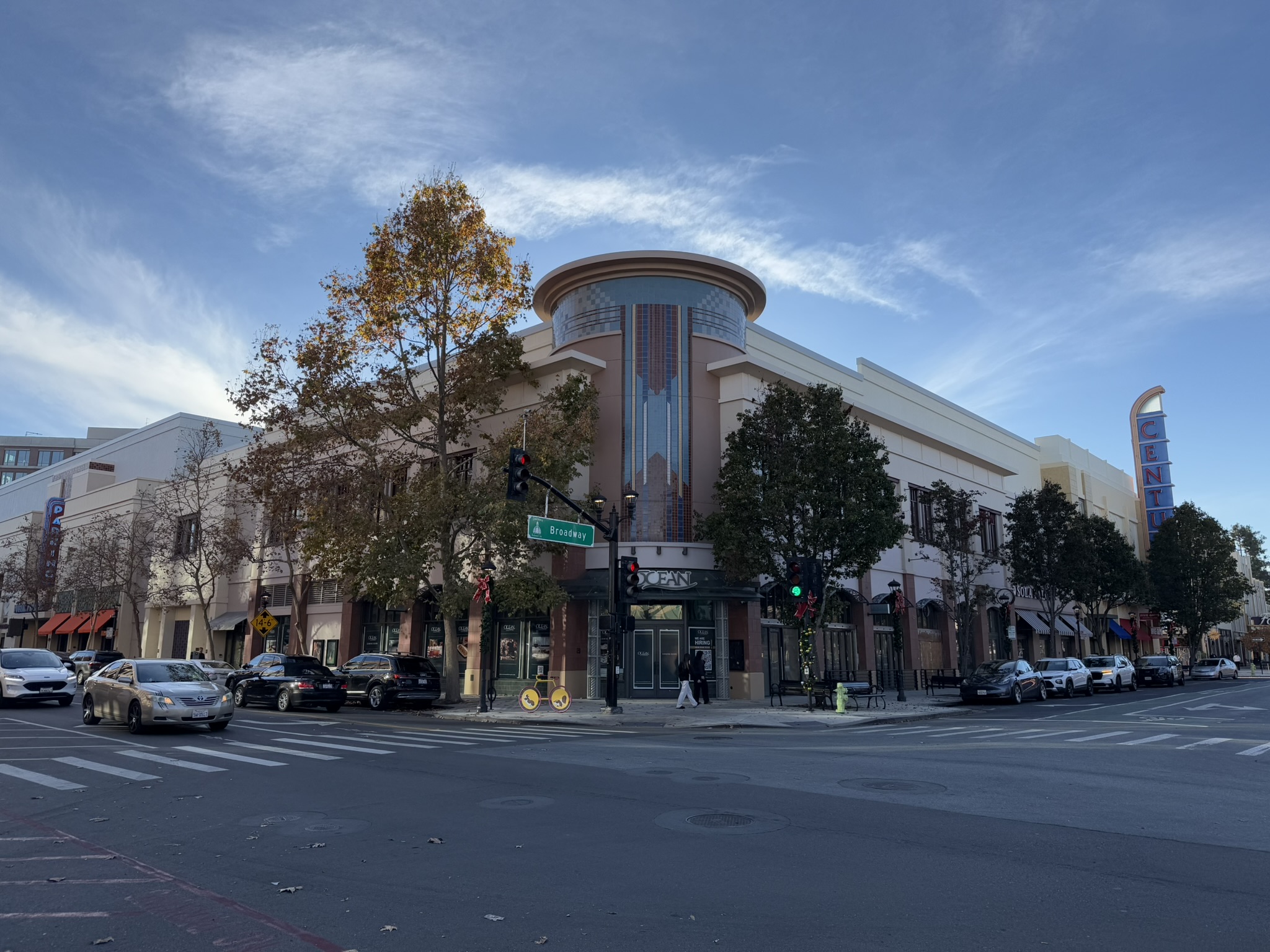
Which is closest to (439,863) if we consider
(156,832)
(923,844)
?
(156,832)

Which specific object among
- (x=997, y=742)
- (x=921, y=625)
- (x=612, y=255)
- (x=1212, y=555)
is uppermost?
(x=612, y=255)

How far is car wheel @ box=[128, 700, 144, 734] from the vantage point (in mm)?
17750

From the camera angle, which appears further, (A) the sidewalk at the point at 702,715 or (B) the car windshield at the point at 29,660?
(B) the car windshield at the point at 29,660

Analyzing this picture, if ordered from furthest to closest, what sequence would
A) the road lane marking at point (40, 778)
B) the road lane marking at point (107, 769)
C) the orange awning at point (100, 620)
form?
the orange awning at point (100, 620), the road lane marking at point (107, 769), the road lane marking at point (40, 778)

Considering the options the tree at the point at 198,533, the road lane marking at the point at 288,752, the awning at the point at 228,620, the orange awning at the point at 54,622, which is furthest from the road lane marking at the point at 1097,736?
the orange awning at the point at 54,622

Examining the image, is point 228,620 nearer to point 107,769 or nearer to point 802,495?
point 802,495

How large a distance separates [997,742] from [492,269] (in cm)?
2222

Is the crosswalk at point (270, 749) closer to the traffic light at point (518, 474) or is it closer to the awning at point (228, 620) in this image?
the traffic light at point (518, 474)

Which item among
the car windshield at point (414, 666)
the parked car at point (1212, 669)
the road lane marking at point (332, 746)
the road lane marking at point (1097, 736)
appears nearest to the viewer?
the road lane marking at point (332, 746)

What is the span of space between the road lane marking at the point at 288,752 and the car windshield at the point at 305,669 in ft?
37.0

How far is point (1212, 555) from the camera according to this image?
62.3 meters

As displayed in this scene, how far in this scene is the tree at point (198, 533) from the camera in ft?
147

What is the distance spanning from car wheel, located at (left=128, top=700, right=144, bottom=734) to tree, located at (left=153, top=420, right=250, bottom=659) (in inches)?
1043

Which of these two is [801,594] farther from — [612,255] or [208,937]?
[208,937]
